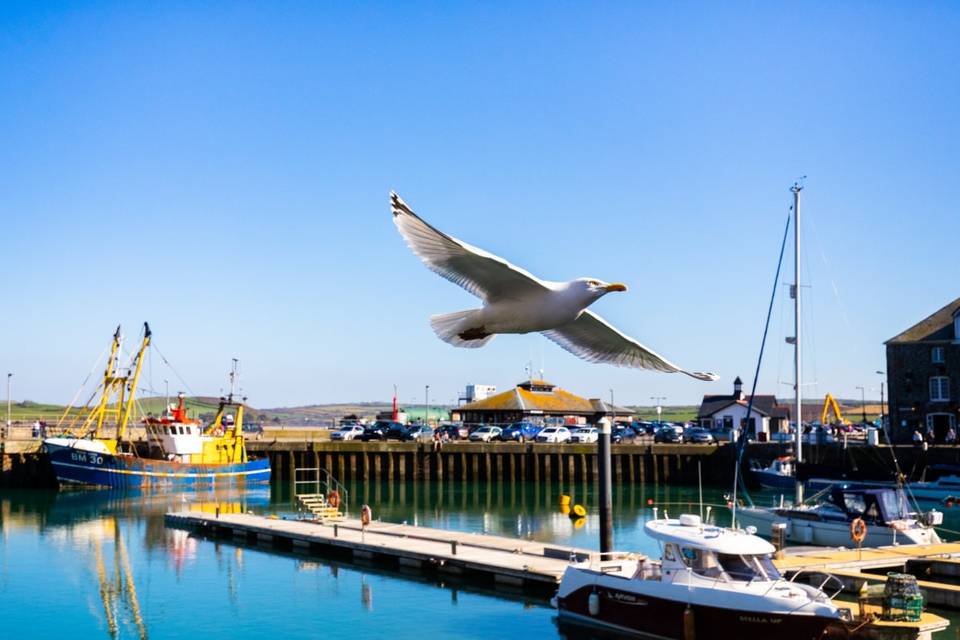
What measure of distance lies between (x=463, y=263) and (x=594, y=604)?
13.4m

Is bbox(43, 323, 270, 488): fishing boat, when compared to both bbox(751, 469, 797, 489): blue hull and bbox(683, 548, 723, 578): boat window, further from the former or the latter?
bbox(683, 548, 723, 578): boat window

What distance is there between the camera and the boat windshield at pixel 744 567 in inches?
781

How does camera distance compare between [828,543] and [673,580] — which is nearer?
[673,580]

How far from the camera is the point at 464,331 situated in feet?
36.7

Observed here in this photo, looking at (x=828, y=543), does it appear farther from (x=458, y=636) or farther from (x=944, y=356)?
(x=944, y=356)

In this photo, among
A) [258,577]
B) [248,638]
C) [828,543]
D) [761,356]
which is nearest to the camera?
[248,638]

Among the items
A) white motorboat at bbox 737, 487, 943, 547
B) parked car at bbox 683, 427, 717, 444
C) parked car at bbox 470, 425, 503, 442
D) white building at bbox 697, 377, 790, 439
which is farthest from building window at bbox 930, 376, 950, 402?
white motorboat at bbox 737, 487, 943, 547

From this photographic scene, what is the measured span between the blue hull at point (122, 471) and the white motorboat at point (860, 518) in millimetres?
38401

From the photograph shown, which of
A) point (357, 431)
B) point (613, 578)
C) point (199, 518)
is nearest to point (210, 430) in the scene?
point (357, 431)

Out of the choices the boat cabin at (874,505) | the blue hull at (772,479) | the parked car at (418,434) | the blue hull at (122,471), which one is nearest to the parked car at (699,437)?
the blue hull at (772,479)

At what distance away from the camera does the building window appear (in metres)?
62.7

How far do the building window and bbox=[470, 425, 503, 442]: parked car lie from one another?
90.6 ft

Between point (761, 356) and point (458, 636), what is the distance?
1930 centimetres

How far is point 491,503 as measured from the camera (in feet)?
170
